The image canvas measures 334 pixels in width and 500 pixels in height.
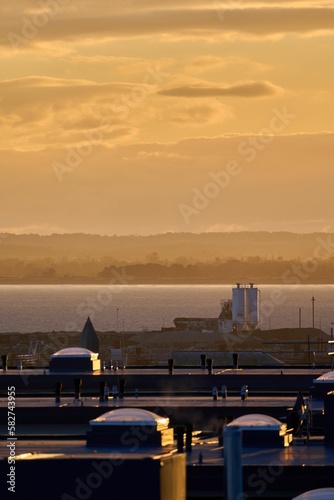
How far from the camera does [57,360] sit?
67562 mm

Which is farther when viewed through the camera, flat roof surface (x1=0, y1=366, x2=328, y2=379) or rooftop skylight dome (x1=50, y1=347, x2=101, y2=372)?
rooftop skylight dome (x1=50, y1=347, x2=101, y2=372)

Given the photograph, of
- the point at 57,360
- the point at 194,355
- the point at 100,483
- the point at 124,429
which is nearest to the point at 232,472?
the point at 100,483

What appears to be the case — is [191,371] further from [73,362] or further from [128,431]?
[128,431]

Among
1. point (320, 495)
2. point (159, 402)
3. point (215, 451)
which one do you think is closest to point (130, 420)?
point (215, 451)

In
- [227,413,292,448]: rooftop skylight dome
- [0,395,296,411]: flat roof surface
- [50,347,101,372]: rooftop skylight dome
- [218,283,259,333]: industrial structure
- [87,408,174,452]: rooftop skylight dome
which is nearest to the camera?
[87,408,174,452]: rooftop skylight dome

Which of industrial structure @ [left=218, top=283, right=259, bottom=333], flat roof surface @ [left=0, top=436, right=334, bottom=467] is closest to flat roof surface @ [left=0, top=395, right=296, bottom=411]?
flat roof surface @ [left=0, top=436, right=334, bottom=467]

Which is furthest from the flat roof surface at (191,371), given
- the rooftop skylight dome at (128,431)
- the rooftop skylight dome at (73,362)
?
the rooftop skylight dome at (128,431)

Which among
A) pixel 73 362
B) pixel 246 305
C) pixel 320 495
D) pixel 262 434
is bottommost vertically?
pixel 320 495

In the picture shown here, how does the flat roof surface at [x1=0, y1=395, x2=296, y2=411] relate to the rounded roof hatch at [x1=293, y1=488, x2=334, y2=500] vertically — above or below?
above

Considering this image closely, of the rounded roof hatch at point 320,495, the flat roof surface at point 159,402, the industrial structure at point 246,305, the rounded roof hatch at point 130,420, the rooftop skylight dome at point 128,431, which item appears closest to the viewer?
the rounded roof hatch at point 320,495

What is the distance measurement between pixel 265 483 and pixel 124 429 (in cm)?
471

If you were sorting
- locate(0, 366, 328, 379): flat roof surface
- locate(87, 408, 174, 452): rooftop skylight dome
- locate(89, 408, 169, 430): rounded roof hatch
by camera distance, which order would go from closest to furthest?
locate(87, 408, 174, 452): rooftop skylight dome → locate(89, 408, 169, 430): rounded roof hatch → locate(0, 366, 328, 379): flat roof surface

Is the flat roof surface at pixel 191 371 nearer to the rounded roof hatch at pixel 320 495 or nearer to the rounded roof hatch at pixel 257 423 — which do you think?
the rounded roof hatch at pixel 257 423

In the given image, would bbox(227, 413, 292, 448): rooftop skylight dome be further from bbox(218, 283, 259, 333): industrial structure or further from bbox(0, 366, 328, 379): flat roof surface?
bbox(218, 283, 259, 333): industrial structure
